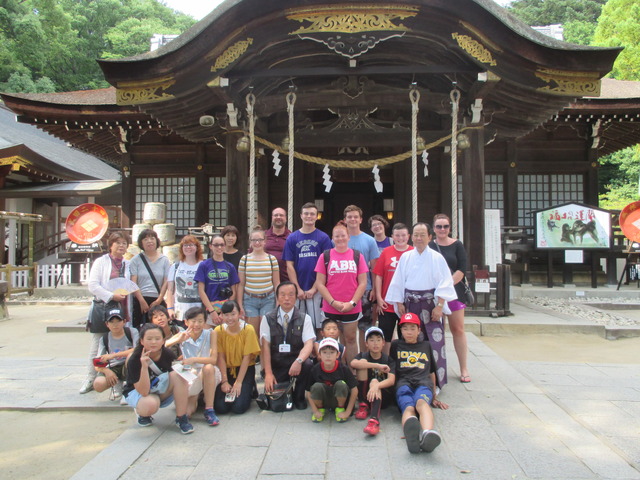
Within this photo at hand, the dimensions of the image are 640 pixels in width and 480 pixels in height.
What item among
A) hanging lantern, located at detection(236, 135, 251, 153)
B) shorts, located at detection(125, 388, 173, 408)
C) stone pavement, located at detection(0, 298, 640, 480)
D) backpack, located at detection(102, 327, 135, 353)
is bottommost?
stone pavement, located at detection(0, 298, 640, 480)

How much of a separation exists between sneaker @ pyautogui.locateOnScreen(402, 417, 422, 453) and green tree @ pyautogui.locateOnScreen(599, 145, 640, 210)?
18.2 meters

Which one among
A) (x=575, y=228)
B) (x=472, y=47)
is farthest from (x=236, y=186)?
(x=575, y=228)

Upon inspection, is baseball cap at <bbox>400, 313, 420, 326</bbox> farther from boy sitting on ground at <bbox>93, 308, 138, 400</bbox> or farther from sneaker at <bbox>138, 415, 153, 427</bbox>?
boy sitting on ground at <bbox>93, 308, 138, 400</bbox>

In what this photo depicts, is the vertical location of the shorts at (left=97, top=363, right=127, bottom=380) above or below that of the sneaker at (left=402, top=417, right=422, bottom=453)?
above

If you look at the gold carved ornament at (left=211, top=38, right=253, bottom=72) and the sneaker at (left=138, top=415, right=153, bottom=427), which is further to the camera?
the gold carved ornament at (left=211, top=38, right=253, bottom=72)

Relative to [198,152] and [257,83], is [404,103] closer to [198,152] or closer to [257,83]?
[257,83]

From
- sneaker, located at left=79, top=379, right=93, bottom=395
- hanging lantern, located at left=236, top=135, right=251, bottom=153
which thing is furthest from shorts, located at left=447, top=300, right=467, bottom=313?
hanging lantern, located at left=236, top=135, right=251, bottom=153

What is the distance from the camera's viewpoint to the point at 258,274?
4273 millimetres

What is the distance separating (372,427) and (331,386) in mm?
482

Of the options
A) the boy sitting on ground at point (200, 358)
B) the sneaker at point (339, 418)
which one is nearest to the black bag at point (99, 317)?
the boy sitting on ground at point (200, 358)

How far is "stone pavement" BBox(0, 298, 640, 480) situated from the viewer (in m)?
2.72

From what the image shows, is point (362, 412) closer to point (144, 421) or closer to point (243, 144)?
point (144, 421)

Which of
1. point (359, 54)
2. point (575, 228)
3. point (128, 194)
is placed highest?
point (359, 54)

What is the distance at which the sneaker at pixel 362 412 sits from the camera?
11.3ft
